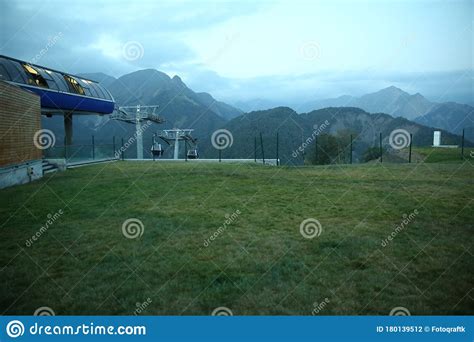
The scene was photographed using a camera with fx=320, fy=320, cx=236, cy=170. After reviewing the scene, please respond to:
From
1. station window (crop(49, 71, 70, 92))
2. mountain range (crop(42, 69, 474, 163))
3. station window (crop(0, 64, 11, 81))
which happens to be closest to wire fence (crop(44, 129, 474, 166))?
mountain range (crop(42, 69, 474, 163))

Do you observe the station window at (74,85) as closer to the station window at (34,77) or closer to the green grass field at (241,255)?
the station window at (34,77)

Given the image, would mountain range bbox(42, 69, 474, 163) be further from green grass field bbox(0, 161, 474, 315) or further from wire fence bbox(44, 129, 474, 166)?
green grass field bbox(0, 161, 474, 315)

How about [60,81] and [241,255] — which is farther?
[60,81]

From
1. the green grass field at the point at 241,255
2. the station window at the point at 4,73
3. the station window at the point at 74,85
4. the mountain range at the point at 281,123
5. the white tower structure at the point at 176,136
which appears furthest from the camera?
the mountain range at the point at 281,123

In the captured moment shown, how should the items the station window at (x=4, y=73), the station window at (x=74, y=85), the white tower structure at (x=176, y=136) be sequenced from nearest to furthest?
the station window at (x=4, y=73) < the station window at (x=74, y=85) < the white tower structure at (x=176, y=136)

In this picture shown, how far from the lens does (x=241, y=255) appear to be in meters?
6.21

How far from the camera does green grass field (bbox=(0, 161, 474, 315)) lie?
456 centimetres

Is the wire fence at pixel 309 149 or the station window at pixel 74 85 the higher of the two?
the station window at pixel 74 85

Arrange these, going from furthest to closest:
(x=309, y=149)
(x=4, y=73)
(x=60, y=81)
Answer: (x=309, y=149) → (x=60, y=81) → (x=4, y=73)

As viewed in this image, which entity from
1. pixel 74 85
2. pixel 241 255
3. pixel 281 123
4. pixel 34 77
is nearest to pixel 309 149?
pixel 281 123

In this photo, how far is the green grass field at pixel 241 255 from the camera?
4.56m

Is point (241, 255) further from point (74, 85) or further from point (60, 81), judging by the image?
point (74, 85)

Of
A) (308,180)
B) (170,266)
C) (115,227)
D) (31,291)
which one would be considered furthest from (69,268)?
(308,180)

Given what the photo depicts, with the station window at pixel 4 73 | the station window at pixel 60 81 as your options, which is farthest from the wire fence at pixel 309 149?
the station window at pixel 4 73
